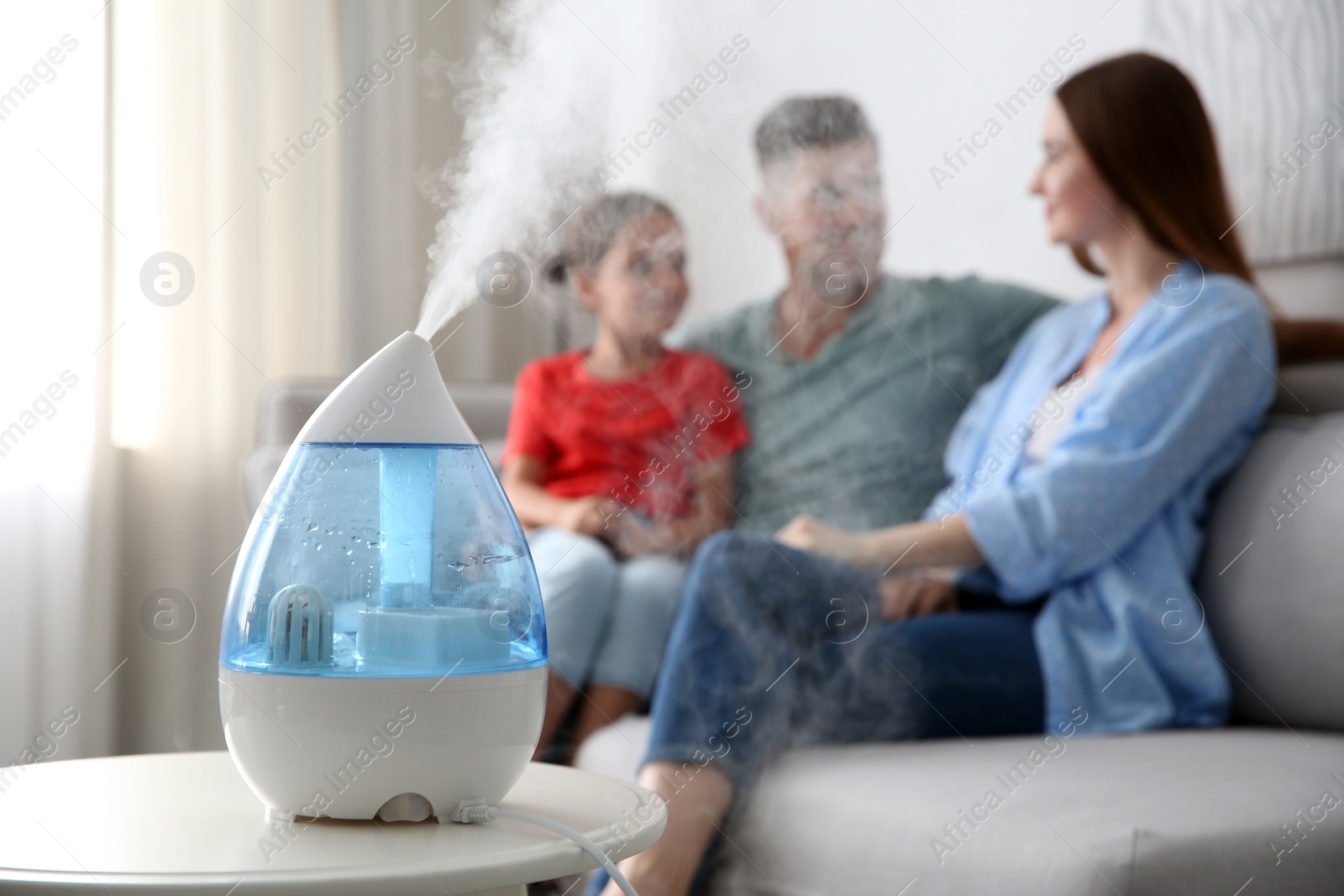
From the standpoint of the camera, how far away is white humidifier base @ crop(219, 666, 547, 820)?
2.08 ft

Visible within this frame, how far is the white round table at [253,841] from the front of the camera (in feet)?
1.86

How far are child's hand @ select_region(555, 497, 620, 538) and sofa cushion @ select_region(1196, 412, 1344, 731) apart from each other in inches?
28.4

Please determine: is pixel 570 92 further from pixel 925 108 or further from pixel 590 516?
pixel 590 516

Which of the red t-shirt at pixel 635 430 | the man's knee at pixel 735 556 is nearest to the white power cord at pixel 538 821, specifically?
the man's knee at pixel 735 556

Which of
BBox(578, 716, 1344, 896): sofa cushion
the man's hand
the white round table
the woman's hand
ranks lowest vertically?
BBox(578, 716, 1344, 896): sofa cushion

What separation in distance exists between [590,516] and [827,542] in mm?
355

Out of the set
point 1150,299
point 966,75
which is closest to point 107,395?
point 966,75

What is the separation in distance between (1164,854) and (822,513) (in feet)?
2.64

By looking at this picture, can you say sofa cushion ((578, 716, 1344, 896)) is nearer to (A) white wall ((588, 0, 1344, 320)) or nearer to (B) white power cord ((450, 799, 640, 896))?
(B) white power cord ((450, 799, 640, 896))

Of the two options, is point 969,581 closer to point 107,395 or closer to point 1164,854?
point 1164,854

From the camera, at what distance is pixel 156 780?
30.4 inches

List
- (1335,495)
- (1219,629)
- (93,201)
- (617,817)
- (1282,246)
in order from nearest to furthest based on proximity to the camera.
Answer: (617,817)
(1335,495)
(1219,629)
(1282,246)
(93,201)

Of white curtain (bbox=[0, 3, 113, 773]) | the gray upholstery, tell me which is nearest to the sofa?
the gray upholstery

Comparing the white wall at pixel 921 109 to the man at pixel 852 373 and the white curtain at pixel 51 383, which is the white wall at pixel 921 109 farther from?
the white curtain at pixel 51 383
